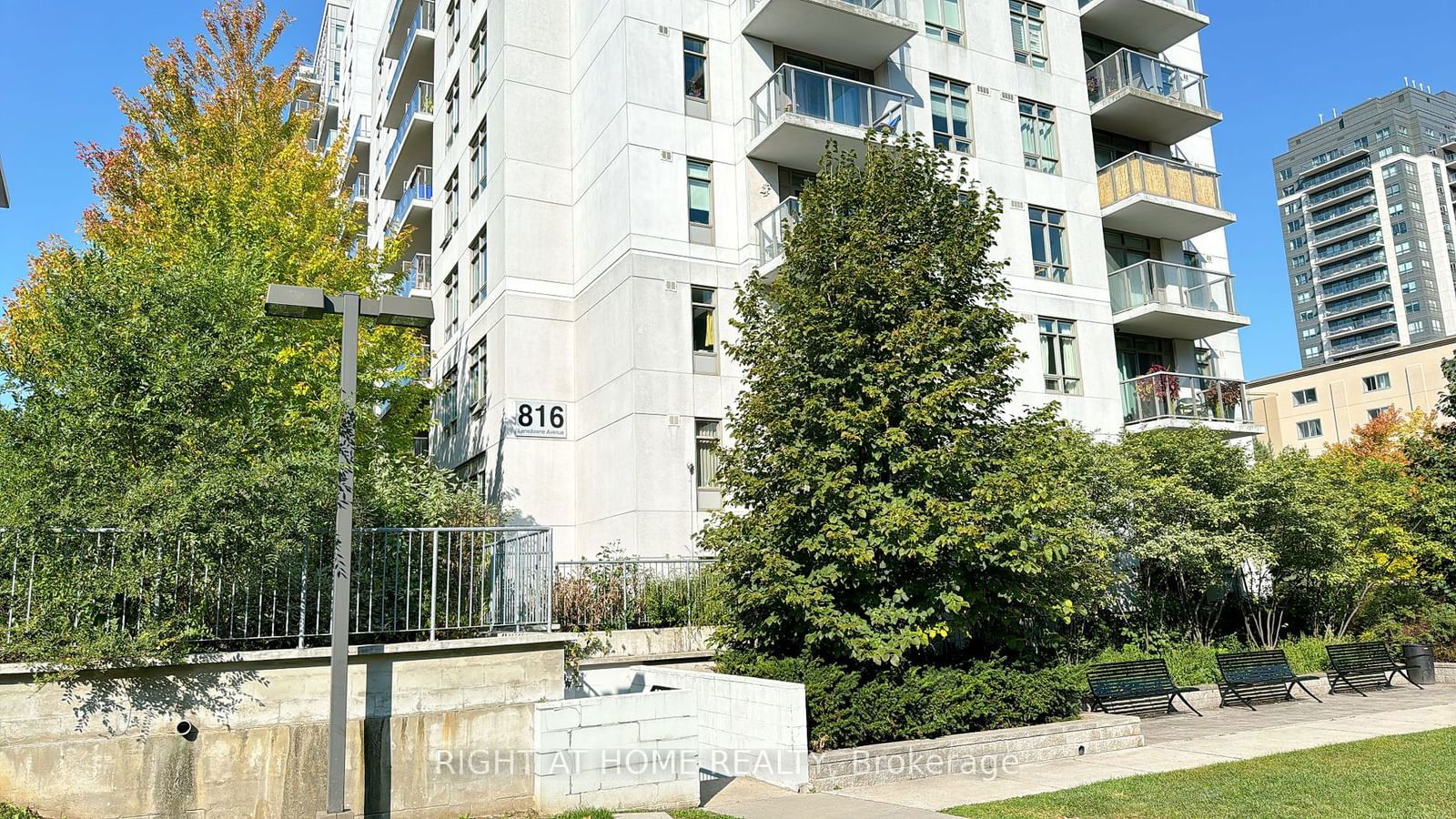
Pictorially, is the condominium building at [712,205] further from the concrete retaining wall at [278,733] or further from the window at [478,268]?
the concrete retaining wall at [278,733]

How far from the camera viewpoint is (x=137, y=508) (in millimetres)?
9016

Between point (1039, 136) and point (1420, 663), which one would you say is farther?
point (1039, 136)

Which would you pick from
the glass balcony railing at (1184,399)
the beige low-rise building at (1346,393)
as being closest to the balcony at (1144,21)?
the glass balcony railing at (1184,399)

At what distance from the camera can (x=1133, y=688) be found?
15.8m

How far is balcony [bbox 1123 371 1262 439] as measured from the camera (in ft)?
86.5

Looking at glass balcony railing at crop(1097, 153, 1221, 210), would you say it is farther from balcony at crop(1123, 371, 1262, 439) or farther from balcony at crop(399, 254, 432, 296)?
balcony at crop(399, 254, 432, 296)

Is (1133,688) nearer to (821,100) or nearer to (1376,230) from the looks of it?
(821,100)

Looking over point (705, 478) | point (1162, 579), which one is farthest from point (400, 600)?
point (1162, 579)

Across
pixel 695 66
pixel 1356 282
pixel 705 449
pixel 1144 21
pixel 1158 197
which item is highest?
pixel 1356 282

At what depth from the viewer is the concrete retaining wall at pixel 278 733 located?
8.47 meters

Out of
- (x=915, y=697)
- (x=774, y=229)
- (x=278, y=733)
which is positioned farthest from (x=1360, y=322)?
(x=278, y=733)

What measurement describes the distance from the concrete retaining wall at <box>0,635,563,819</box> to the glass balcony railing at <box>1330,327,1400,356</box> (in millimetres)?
138539

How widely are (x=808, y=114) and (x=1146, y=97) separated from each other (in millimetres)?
11131

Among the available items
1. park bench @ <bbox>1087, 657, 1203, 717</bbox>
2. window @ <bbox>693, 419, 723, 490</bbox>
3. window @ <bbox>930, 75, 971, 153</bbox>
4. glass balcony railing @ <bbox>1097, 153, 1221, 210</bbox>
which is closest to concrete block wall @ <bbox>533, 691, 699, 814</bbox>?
park bench @ <bbox>1087, 657, 1203, 717</bbox>
